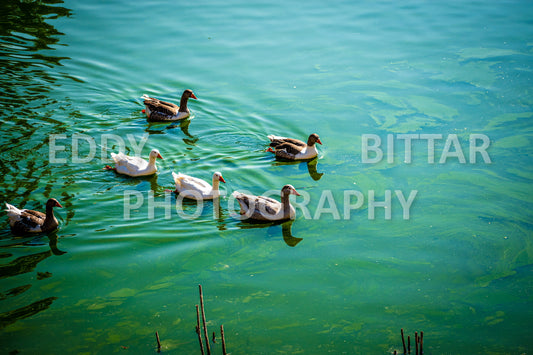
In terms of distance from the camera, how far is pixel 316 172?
11141 mm

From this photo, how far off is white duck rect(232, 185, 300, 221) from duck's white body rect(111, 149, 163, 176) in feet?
7.09

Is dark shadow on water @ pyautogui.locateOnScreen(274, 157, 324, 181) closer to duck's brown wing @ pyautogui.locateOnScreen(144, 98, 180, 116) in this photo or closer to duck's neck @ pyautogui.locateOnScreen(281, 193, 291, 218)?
duck's neck @ pyautogui.locateOnScreen(281, 193, 291, 218)

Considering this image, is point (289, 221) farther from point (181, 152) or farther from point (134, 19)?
point (134, 19)

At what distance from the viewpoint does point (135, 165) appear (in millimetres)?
10461

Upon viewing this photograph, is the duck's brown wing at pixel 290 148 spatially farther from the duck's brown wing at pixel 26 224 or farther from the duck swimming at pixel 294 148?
the duck's brown wing at pixel 26 224

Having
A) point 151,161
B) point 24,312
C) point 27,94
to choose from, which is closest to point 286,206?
point 151,161

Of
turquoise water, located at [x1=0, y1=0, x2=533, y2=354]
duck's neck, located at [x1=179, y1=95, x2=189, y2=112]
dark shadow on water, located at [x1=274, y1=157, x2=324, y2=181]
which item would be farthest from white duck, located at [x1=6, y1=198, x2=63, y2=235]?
duck's neck, located at [x1=179, y1=95, x2=189, y2=112]

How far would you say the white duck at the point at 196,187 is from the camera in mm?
9773

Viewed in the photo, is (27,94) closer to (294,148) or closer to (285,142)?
(285,142)

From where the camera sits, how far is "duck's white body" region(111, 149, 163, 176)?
1046cm

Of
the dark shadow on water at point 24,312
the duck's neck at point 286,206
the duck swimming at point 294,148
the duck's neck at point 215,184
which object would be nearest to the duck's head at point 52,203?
the dark shadow on water at point 24,312

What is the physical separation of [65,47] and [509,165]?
12.6 m

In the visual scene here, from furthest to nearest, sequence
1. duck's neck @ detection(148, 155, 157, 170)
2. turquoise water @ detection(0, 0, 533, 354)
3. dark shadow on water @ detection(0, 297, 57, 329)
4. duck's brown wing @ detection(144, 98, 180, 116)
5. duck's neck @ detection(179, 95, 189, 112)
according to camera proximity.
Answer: duck's neck @ detection(179, 95, 189, 112) < duck's brown wing @ detection(144, 98, 180, 116) < duck's neck @ detection(148, 155, 157, 170) < turquoise water @ detection(0, 0, 533, 354) < dark shadow on water @ detection(0, 297, 57, 329)

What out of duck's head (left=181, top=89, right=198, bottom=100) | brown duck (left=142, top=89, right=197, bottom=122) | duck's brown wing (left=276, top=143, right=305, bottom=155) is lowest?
duck's brown wing (left=276, top=143, right=305, bottom=155)
